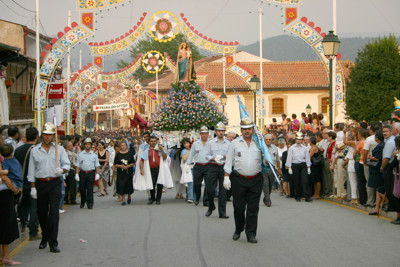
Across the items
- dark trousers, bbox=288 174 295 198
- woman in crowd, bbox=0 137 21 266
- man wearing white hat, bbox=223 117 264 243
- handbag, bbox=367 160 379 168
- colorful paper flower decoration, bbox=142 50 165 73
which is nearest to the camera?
woman in crowd, bbox=0 137 21 266

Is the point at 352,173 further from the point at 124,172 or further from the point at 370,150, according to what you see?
the point at 124,172

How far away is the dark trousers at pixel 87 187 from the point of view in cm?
1633

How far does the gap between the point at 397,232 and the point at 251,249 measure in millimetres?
3023

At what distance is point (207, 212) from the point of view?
1380 centimetres

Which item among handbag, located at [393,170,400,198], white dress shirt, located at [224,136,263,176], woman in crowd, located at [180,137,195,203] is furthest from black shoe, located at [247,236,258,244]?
woman in crowd, located at [180,137,195,203]

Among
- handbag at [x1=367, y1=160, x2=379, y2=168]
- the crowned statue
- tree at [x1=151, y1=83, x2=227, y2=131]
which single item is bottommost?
handbag at [x1=367, y1=160, x2=379, y2=168]

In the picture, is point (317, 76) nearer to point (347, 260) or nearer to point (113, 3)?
point (113, 3)

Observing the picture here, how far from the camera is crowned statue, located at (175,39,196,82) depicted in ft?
74.6

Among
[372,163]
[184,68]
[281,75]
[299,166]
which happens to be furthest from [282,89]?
[372,163]

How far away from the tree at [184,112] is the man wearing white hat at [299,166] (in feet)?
13.4

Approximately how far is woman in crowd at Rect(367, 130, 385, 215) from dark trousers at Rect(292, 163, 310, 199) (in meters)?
3.86

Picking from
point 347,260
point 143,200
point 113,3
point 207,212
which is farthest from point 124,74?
point 347,260

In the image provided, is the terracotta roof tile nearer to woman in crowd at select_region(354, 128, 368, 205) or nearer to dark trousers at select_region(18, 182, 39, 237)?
woman in crowd at select_region(354, 128, 368, 205)

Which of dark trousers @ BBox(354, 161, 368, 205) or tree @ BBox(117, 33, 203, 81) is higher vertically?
tree @ BBox(117, 33, 203, 81)
